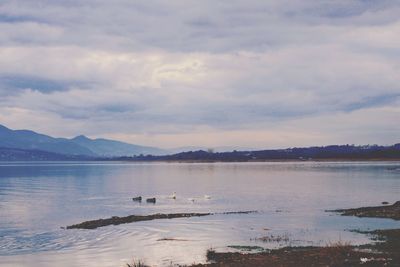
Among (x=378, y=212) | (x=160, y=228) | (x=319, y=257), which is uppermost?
(x=319, y=257)

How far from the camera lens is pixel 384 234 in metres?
42.1

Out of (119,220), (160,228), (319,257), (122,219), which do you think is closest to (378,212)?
(160,228)

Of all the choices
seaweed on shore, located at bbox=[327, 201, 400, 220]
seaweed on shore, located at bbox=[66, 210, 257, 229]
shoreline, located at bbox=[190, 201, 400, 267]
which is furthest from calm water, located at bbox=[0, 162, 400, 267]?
shoreline, located at bbox=[190, 201, 400, 267]

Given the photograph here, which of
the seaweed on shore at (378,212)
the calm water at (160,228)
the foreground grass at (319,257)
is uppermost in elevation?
the foreground grass at (319,257)

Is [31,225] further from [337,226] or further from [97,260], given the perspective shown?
[337,226]

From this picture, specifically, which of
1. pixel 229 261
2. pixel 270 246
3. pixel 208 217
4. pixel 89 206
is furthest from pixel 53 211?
pixel 229 261

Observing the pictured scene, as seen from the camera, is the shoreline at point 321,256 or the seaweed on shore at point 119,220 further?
the seaweed on shore at point 119,220

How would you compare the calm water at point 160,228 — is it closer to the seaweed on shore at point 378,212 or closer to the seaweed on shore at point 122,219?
the seaweed on shore at point 122,219

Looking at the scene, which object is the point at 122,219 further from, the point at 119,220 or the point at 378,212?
the point at 378,212

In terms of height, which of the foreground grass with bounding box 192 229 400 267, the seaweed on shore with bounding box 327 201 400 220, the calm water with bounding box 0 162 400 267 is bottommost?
the calm water with bounding box 0 162 400 267

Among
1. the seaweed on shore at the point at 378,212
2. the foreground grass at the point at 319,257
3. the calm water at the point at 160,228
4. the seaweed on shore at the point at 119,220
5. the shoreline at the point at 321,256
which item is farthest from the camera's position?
the seaweed on shore at the point at 378,212

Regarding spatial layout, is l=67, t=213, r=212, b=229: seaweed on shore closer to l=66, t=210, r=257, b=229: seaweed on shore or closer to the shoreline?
l=66, t=210, r=257, b=229: seaweed on shore

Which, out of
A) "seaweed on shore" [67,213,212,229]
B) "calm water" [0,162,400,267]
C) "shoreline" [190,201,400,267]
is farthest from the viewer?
"seaweed on shore" [67,213,212,229]

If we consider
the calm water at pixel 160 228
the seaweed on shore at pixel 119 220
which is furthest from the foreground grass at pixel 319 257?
the seaweed on shore at pixel 119 220
